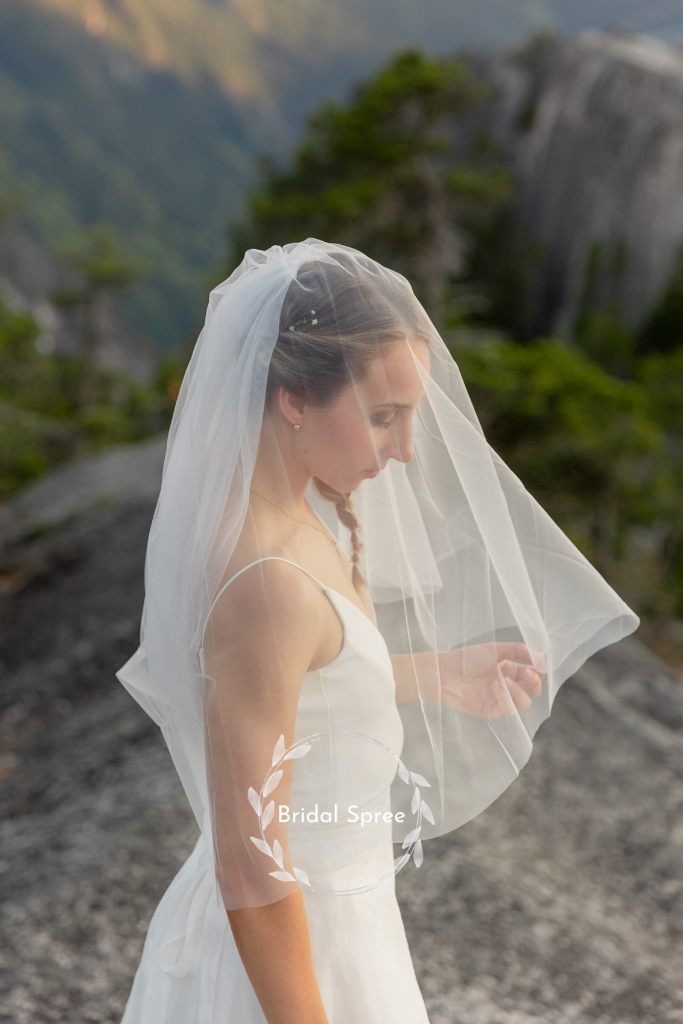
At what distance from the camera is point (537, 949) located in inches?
108

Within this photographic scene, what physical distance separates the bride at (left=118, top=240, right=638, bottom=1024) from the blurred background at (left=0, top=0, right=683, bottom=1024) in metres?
1.53

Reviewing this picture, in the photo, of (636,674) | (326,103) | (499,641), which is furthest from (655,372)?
(499,641)

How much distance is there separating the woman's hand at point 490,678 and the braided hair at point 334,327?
1.73 feet

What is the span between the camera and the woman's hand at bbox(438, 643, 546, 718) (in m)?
1.20

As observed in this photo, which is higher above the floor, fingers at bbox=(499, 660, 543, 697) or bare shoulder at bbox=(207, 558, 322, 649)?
bare shoulder at bbox=(207, 558, 322, 649)

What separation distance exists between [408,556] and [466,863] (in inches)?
87.2

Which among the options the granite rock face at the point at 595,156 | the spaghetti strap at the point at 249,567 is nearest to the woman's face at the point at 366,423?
the spaghetti strap at the point at 249,567

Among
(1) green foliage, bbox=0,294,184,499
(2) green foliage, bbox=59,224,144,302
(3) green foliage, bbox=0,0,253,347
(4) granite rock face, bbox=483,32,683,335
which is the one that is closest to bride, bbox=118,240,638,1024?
(1) green foliage, bbox=0,294,184,499

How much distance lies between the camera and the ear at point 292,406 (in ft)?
3.33

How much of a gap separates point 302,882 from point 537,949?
2.11 meters

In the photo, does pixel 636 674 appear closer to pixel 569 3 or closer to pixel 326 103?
pixel 326 103

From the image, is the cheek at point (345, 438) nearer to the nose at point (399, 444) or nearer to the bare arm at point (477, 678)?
the nose at point (399, 444)

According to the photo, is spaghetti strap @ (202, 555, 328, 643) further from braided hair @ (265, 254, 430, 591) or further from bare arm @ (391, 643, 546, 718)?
bare arm @ (391, 643, 546, 718)

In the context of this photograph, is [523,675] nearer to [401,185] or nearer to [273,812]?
[273,812]
